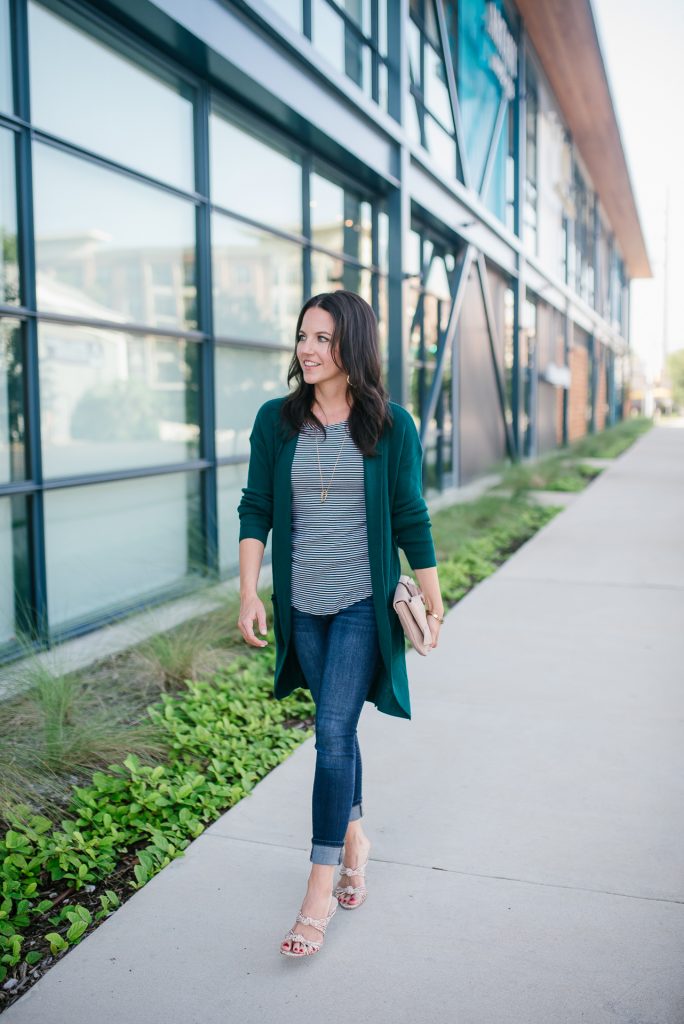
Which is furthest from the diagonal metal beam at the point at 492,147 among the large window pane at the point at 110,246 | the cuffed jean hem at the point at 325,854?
the cuffed jean hem at the point at 325,854

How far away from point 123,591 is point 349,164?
5.13m

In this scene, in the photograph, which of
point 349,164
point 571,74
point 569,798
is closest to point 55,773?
point 569,798

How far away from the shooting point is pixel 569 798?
350 cm

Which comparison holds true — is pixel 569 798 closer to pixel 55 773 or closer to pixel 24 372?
pixel 55 773

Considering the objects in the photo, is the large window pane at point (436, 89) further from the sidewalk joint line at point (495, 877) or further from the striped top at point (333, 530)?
the sidewalk joint line at point (495, 877)

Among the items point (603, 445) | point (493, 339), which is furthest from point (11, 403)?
point (603, 445)

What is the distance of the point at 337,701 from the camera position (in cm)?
260

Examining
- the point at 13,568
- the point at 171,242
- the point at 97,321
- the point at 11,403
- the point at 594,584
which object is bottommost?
the point at 594,584

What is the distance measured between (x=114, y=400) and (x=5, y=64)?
209cm

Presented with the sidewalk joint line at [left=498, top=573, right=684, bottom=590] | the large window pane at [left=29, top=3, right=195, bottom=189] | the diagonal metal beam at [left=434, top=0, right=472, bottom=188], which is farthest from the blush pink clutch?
the diagonal metal beam at [left=434, top=0, right=472, bottom=188]

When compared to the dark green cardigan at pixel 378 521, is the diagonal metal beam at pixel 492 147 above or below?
above

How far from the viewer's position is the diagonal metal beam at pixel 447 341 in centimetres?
1138

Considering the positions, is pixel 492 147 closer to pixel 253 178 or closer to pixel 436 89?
pixel 436 89

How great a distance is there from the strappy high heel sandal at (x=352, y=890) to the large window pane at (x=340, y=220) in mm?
7347
